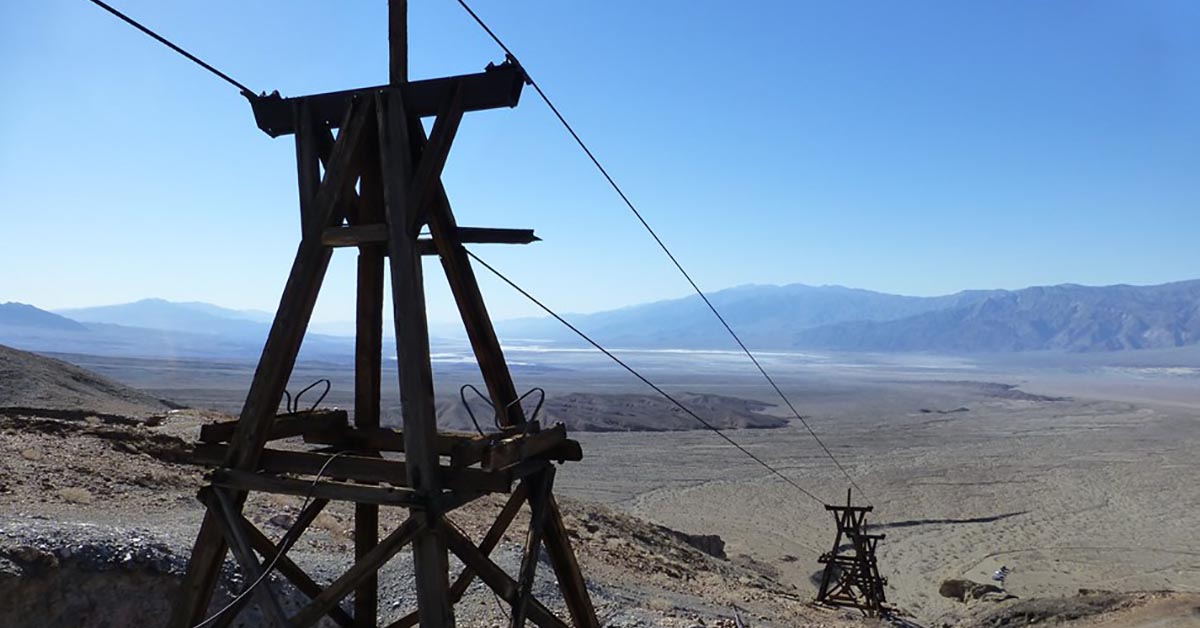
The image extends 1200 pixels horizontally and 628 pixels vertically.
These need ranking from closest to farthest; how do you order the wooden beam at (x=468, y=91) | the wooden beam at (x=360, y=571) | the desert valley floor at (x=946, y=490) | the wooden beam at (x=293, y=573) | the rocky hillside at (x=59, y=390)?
the wooden beam at (x=360, y=571) < the wooden beam at (x=468, y=91) < the wooden beam at (x=293, y=573) < the desert valley floor at (x=946, y=490) < the rocky hillside at (x=59, y=390)

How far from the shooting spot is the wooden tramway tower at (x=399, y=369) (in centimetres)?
446

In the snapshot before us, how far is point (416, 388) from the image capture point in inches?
175

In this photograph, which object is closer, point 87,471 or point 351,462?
point 351,462

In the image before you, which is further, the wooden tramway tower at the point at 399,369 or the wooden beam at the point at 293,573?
the wooden beam at the point at 293,573

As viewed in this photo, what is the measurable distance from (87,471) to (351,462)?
9606 mm

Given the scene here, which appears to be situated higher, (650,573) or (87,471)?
(87,471)

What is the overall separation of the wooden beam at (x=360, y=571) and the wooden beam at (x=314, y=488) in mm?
152

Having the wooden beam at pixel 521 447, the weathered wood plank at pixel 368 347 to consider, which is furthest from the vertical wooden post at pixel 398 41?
the wooden beam at pixel 521 447

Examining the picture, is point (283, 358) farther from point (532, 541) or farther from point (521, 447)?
point (532, 541)

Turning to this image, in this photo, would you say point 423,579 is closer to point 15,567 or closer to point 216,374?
point 15,567

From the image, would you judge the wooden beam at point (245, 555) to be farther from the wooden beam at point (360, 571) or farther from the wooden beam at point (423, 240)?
the wooden beam at point (423, 240)

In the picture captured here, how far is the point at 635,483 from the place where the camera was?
115ft

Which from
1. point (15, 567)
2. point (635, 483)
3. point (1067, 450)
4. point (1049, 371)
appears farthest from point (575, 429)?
point (1049, 371)

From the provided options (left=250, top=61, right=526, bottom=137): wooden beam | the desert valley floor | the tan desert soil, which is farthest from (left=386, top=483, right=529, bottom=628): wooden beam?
the desert valley floor
